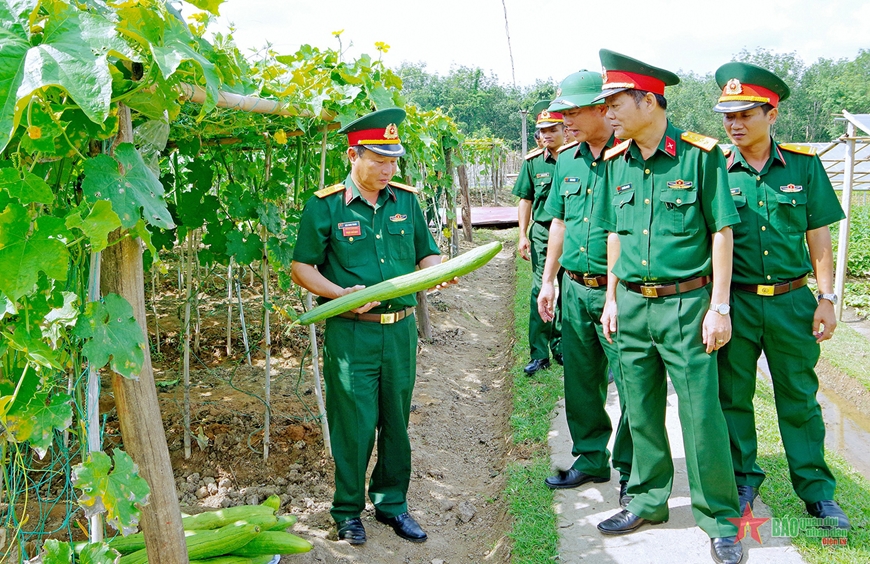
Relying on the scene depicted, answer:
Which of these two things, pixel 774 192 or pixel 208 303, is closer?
pixel 774 192

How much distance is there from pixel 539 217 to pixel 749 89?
8.98ft

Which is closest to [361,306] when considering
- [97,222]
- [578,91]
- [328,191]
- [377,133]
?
[328,191]

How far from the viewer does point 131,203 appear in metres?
1.93

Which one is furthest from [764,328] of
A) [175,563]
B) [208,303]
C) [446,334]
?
[208,303]

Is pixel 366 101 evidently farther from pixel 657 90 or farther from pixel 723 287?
pixel 723 287

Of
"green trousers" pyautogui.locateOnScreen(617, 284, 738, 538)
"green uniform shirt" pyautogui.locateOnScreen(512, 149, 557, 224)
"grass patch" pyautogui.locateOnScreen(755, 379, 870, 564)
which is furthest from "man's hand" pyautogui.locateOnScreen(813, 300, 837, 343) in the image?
"green uniform shirt" pyautogui.locateOnScreen(512, 149, 557, 224)

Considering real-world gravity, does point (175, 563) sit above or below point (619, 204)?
below

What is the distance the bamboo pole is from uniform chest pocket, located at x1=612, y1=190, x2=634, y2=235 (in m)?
2.26

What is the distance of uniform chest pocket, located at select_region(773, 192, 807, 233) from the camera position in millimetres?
3520

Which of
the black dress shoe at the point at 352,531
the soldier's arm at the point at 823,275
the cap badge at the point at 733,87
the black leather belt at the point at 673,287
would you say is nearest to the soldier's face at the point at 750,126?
the cap badge at the point at 733,87

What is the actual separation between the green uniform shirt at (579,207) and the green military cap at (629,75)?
763 mm

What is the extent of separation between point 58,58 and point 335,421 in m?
2.47

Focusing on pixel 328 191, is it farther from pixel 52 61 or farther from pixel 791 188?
pixel 791 188

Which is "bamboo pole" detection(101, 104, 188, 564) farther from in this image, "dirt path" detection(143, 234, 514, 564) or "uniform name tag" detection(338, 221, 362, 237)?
"uniform name tag" detection(338, 221, 362, 237)
